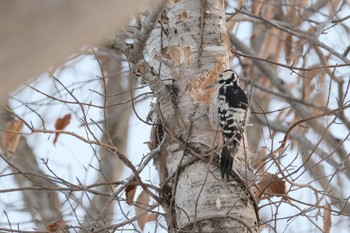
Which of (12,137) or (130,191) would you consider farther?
(12,137)

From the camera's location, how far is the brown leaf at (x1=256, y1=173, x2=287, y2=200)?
10.7 ft

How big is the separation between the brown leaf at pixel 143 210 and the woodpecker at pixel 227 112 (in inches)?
18.5

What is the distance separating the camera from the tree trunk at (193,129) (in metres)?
2.99

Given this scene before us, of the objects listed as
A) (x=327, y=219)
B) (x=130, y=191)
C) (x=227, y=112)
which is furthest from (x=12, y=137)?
(x=327, y=219)

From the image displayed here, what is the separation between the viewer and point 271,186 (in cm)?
335

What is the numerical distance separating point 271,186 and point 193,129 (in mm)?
505

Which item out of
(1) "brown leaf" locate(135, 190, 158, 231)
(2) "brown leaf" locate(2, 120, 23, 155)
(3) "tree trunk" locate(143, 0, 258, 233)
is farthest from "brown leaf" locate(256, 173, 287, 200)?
(2) "brown leaf" locate(2, 120, 23, 155)

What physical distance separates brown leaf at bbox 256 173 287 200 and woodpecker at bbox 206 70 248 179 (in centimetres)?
23

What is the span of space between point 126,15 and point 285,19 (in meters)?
6.83

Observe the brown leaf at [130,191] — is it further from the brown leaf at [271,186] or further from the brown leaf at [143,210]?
the brown leaf at [271,186]

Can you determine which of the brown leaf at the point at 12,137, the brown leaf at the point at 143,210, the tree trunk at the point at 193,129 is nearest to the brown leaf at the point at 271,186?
the tree trunk at the point at 193,129

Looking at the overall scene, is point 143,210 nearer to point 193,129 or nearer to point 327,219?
point 193,129

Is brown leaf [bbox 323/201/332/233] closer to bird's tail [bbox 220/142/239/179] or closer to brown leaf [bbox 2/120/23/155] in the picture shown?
bird's tail [bbox 220/142/239/179]

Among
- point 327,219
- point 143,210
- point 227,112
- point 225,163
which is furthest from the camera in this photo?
point 227,112
